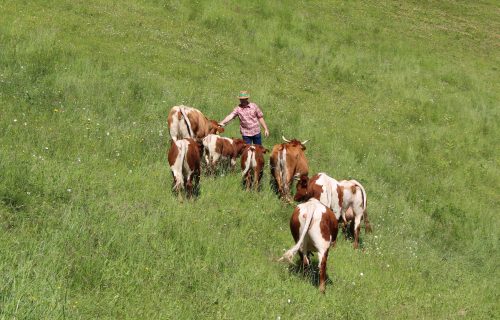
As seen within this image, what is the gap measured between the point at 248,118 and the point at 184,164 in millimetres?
3317

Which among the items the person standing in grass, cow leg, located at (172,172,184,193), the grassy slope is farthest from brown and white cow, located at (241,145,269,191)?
cow leg, located at (172,172,184,193)

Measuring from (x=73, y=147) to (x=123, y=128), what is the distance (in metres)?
2.22

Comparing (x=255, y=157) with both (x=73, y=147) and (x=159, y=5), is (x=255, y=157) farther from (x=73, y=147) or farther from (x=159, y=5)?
(x=159, y=5)

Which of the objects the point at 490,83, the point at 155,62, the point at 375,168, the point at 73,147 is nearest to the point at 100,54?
the point at 155,62

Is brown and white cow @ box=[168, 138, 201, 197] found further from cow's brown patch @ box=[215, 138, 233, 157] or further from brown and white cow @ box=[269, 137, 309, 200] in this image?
brown and white cow @ box=[269, 137, 309, 200]

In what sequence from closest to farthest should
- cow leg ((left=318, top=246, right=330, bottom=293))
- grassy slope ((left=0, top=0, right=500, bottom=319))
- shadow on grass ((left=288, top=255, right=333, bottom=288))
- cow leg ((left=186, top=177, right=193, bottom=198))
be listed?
grassy slope ((left=0, top=0, right=500, bottom=319))
cow leg ((left=318, top=246, right=330, bottom=293))
shadow on grass ((left=288, top=255, right=333, bottom=288))
cow leg ((left=186, top=177, right=193, bottom=198))

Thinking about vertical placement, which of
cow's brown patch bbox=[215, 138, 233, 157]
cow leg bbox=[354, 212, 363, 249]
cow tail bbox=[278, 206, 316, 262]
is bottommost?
cow leg bbox=[354, 212, 363, 249]

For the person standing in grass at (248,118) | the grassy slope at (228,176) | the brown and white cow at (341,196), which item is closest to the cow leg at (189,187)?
the grassy slope at (228,176)

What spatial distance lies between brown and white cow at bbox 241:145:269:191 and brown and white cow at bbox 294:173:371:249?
1412mm

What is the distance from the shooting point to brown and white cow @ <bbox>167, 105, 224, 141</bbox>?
10.5 m

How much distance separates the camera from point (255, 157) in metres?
10.3

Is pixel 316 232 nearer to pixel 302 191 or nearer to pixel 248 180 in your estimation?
pixel 302 191

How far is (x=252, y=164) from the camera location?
1027 centimetres

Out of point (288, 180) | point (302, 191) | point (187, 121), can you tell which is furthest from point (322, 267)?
point (187, 121)
